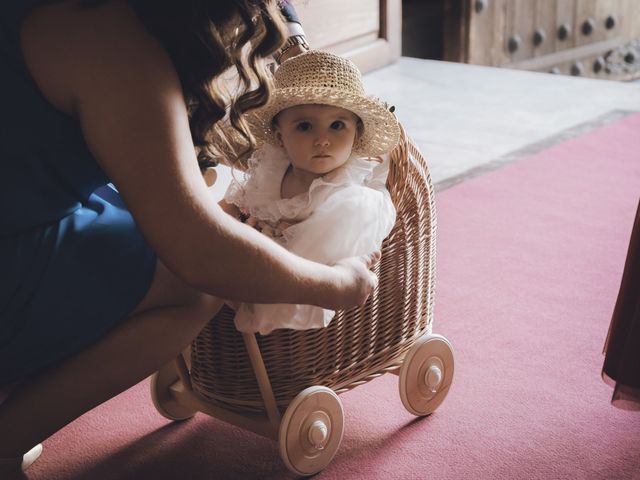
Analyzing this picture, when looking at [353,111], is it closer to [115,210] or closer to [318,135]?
[318,135]

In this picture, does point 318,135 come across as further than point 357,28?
No

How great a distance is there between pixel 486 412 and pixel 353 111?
0.67m

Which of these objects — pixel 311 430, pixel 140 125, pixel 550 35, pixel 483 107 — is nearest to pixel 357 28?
pixel 483 107

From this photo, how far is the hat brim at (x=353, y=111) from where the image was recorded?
153 centimetres

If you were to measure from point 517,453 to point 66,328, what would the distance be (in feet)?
2.81

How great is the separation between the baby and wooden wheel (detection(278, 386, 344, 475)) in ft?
0.53

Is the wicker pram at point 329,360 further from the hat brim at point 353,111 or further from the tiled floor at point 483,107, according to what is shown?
the tiled floor at point 483,107

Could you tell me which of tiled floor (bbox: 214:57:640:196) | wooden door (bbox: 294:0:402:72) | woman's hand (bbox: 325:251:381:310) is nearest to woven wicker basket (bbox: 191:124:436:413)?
woman's hand (bbox: 325:251:381:310)

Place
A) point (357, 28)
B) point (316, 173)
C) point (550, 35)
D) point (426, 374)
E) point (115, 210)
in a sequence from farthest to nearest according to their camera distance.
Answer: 1. point (550, 35)
2. point (357, 28)
3. point (426, 374)
4. point (316, 173)
5. point (115, 210)

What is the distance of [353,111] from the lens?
1589mm

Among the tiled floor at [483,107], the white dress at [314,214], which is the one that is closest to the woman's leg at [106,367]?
the white dress at [314,214]

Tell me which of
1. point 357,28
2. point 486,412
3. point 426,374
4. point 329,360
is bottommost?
point 357,28

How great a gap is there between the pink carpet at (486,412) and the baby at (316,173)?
1.16 ft

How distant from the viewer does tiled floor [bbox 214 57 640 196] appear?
356 centimetres
